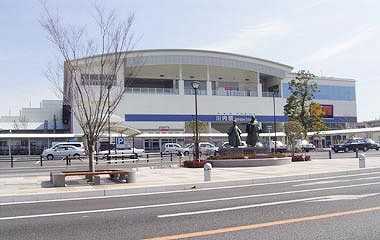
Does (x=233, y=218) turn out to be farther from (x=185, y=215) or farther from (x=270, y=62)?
(x=270, y=62)

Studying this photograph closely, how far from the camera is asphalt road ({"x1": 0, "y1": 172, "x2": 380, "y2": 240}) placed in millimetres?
9133

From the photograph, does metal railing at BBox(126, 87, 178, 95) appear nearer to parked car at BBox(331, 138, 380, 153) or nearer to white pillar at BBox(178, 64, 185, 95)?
white pillar at BBox(178, 64, 185, 95)

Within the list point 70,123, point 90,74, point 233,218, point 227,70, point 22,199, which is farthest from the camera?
point 227,70

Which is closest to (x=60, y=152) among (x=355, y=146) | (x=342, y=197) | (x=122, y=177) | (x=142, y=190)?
(x=355, y=146)

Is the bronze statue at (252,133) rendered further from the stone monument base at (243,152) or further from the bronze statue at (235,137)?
the stone monument base at (243,152)

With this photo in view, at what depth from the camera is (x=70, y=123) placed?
74938 mm

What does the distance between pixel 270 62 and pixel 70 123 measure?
33836mm

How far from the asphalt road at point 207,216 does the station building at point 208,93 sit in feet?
187

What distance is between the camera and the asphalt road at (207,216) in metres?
9.13

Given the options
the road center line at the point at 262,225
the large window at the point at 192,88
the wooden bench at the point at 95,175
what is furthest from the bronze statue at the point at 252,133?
the large window at the point at 192,88

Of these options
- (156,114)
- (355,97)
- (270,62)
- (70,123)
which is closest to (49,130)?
(70,123)

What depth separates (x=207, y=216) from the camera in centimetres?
1123

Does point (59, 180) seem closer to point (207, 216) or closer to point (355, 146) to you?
point (207, 216)

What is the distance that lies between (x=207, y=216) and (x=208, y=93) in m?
69.5
